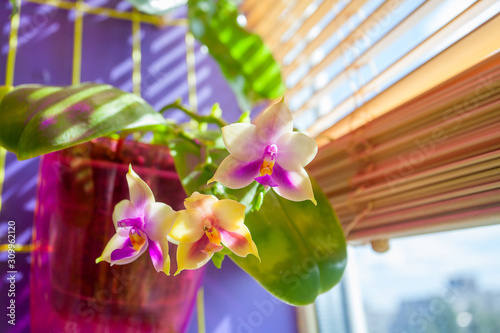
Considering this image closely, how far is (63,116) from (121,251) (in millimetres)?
179

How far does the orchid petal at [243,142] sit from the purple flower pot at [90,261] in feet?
0.81

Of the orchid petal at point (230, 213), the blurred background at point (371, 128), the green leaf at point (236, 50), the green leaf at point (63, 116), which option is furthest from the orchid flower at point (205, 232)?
the green leaf at point (236, 50)

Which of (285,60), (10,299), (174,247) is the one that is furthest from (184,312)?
(285,60)

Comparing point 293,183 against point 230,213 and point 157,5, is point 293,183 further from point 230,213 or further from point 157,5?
point 157,5

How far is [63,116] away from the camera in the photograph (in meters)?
0.49

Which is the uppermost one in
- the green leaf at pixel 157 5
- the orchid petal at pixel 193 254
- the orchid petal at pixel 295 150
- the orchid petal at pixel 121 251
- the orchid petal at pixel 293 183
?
the green leaf at pixel 157 5

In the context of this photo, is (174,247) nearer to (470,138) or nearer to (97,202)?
(97,202)

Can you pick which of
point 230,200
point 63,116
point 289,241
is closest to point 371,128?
point 289,241

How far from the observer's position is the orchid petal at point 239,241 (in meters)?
0.44

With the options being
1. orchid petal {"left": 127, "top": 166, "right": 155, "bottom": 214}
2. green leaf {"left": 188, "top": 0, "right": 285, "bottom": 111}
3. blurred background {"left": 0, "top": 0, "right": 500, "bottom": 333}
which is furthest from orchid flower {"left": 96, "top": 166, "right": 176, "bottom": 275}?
green leaf {"left": 188, "top": 0, "right": 285, "bottom": 111}

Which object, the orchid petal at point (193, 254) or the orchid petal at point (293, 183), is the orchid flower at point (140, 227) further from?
the orchid petal at point (293, 183)

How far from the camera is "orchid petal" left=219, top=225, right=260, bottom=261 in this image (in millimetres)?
436

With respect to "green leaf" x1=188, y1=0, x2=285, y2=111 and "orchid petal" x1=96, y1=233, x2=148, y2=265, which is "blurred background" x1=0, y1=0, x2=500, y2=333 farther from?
"orchid petal" x1=96, y1=233, x2=148, y2=265

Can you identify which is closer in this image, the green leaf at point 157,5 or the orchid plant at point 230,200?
the orchid plant at point 230,200
